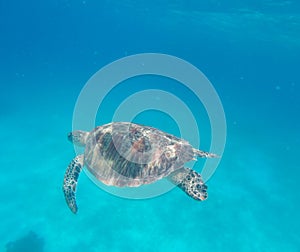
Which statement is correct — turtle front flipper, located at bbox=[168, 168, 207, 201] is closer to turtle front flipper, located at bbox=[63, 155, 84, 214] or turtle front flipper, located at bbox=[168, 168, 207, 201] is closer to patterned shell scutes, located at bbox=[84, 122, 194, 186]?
patterned shell scutes, located at bbox=[84, 122, 194, 186]

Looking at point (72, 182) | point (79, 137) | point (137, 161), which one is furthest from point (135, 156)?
point (79, 137)

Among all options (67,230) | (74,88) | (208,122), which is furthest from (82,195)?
(74,88)

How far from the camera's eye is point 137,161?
763 centimetres

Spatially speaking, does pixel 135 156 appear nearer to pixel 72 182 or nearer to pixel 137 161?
pixel 137 161

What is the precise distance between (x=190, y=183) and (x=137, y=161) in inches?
64.1

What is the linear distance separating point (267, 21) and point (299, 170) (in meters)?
27.7

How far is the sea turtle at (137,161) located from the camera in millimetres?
7566

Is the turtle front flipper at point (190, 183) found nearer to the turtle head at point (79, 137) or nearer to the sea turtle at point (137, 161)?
the sea turtle at point (137, 161)

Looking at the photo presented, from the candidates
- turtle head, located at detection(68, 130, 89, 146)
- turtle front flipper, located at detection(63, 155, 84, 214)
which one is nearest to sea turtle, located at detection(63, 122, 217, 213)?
turtle front flipper, located at detection(63, 155, 84, 214)

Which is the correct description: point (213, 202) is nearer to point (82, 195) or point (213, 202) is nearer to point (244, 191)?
point (244, 191)

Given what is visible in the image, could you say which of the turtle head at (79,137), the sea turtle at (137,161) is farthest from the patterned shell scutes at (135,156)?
the turtle head at (79,137)

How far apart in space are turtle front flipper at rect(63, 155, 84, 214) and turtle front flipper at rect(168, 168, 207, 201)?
2915 millimetres

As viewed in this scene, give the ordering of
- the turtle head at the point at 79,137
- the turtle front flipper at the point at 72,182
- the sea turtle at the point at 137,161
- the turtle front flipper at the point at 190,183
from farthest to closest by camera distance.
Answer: the turtle head at the point at 79,137 → the turtle front flipper at the point at 72,182 → the sea turtle at the point at 137,161 → the turtle front flipper at the point at 190,183

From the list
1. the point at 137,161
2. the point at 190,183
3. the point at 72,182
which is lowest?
the point at 72,182
